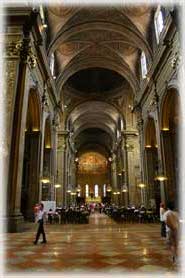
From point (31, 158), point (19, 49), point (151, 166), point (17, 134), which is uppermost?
point (19, 49)

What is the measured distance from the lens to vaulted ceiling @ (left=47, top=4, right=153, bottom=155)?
17.1 meters

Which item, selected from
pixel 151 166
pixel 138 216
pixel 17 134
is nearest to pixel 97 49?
pixel 151 166

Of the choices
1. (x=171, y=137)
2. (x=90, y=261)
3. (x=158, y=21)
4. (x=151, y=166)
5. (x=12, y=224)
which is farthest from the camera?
(x=151, y=166)

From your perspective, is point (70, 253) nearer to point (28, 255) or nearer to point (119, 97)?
point (28, 255)

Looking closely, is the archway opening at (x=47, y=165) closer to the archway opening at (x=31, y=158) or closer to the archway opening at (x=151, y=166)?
the archway opening at (x=31, y=158)

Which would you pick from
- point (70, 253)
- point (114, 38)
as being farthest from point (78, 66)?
point (70, 253)

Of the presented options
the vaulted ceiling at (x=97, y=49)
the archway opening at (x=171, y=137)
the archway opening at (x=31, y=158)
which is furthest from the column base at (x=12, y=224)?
the vaulted ceiling at (x=97, y=49)

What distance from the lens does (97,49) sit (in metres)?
21.8

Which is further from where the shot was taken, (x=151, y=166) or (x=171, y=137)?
(x=151, y=166)

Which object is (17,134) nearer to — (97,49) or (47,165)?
(47,165)

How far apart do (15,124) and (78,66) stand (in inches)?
563

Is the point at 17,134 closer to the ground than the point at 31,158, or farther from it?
farther from it

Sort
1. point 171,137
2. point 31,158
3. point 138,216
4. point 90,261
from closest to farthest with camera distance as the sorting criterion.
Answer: point 90,261, point 31,158, point 171,137, point 138,216

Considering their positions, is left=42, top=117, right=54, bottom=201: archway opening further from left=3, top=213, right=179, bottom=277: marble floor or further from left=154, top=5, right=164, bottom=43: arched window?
left=3, top=213, right=179, bottom=277: marble floor
